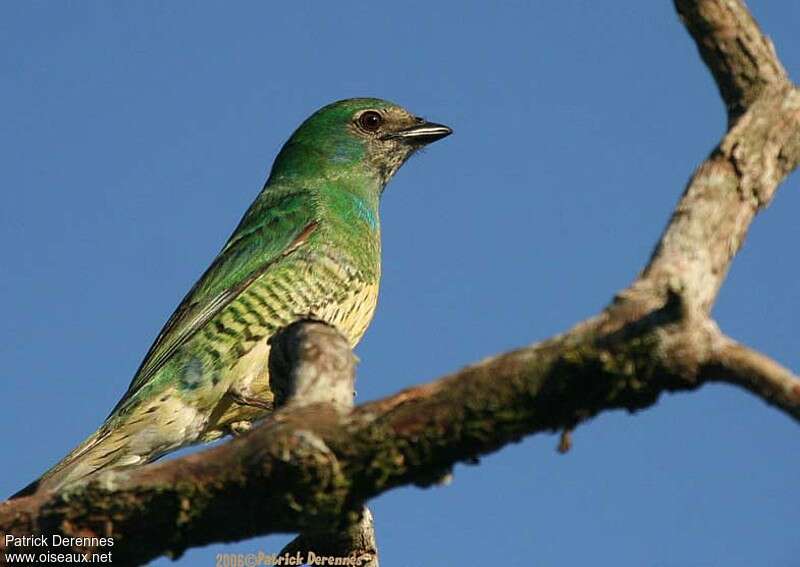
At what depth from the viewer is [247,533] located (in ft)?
11.1

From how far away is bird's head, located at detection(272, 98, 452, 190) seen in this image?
27.9 feet

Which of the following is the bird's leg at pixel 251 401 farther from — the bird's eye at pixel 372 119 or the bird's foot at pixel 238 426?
the bird's eye at pixel 372 119

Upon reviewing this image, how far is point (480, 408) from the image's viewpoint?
120 inches

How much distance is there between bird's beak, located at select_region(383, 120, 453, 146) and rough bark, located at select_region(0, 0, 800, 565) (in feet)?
16.0

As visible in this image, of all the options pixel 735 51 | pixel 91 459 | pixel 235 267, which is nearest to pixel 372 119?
pixel 235 267

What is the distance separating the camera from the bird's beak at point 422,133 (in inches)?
335

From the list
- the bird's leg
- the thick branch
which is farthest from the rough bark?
the bird's leg

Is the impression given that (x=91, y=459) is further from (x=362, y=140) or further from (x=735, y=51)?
(x=735, y=51)

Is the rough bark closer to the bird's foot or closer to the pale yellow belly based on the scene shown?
the pale yellow belly

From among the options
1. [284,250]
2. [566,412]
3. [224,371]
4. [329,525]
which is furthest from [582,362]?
[284,250]

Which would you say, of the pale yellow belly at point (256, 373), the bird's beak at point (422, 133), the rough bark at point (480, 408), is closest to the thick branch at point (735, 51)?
the rough bark at point (480, 408)

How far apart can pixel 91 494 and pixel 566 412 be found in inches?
56.1

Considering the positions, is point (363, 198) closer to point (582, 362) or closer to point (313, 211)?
point (313, 211)

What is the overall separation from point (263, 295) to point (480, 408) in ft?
14.3
